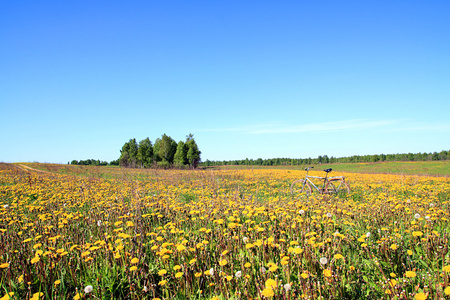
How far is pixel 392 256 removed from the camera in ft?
9.63

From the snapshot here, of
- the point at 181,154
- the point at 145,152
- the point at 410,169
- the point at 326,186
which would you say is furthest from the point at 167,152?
the point at 326,186

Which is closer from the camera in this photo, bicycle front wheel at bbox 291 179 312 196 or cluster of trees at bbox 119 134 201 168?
bicycle front wheel at bbox 291 179 312 196

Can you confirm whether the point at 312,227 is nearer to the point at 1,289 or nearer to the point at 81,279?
the point at 81,279

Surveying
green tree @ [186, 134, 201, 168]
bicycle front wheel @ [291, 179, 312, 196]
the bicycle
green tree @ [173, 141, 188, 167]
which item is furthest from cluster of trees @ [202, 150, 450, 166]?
the bicycle

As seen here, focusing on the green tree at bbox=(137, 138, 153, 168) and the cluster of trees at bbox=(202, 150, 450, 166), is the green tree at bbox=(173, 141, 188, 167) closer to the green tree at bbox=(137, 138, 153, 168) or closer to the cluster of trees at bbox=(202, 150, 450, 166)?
the green tree at bbox=(137, 138, 153, 168)

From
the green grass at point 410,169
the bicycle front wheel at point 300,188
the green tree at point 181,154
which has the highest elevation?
the green tree at point 181,154

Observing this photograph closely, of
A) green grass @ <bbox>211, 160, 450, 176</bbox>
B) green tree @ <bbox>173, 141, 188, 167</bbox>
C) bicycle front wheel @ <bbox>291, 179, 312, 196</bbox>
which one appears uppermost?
green tree @ <bbox>173, 141, 188, 167</bbox>

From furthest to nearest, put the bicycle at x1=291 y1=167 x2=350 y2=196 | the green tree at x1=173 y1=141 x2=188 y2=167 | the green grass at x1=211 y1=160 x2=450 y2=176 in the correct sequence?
1. the green tree at x1=173 y1=141 x2=188 y2=167
2. the green grass at x1=211 y1=160 x2=450 y2=176
3. the bicycle at x1=291 y1=167 x2=350 y2=196

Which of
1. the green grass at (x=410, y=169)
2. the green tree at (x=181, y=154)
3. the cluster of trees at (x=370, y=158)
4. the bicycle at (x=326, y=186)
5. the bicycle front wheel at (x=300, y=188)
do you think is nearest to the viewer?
the bicycle at (x=326, y=186)

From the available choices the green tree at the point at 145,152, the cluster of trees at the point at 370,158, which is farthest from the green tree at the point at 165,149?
the cluster of trees at the point at 370,158

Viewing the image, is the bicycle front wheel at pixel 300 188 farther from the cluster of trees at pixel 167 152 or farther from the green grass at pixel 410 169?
the cluster of trees at pixel 167 152

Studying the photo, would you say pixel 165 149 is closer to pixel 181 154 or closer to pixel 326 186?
pixel 181 154

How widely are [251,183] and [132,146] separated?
57.6 meters

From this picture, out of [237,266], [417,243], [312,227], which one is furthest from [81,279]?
[417,243]
